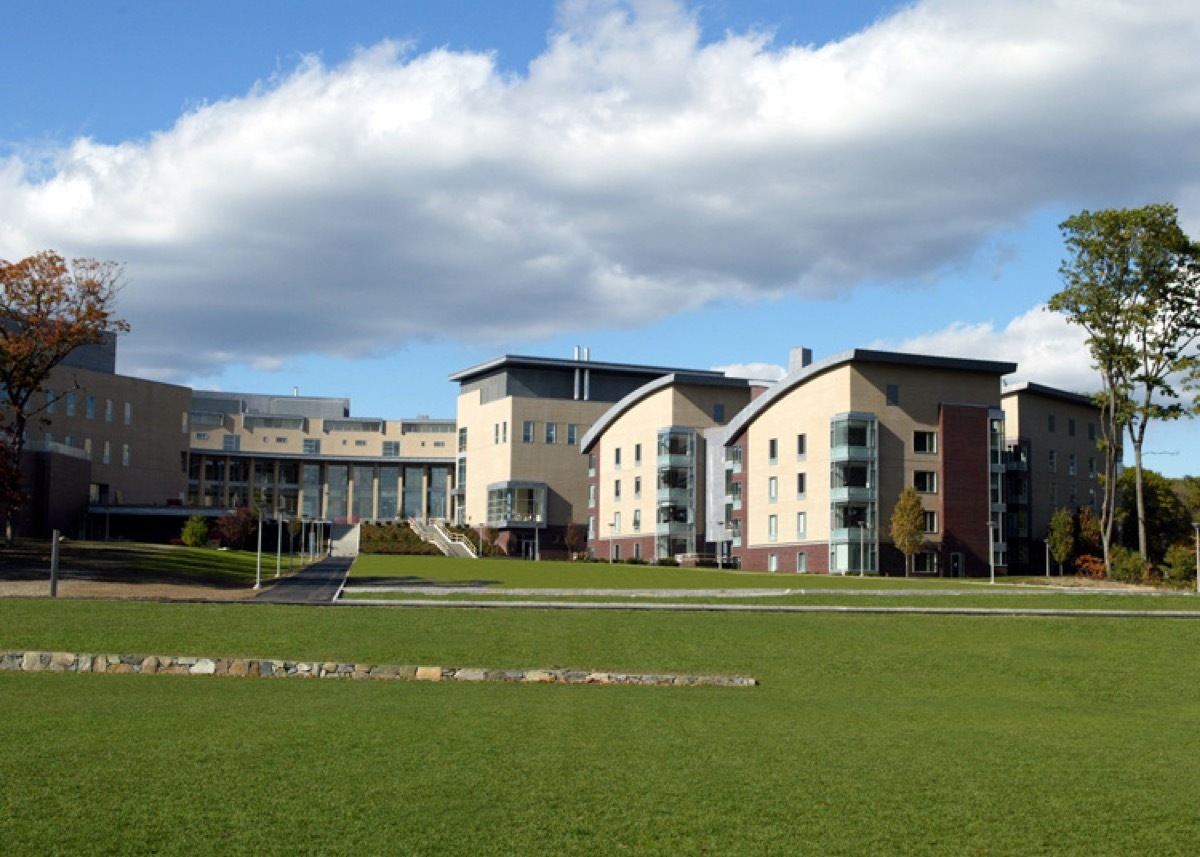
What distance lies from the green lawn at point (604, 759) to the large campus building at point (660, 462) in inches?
1915

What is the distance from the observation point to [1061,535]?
81.2 meters

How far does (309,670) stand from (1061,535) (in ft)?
220

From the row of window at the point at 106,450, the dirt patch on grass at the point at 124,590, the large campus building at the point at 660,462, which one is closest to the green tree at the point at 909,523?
the large campus building at the point at 660,462

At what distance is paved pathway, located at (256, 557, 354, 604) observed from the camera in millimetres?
40938

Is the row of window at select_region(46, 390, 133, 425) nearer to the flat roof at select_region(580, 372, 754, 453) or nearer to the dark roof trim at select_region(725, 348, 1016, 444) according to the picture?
the flat roof at select_region(580, 372, 754, 453)

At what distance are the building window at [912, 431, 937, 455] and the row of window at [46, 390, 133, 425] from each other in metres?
63.7

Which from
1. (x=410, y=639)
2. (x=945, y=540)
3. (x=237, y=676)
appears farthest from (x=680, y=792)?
(x=945, y=540)

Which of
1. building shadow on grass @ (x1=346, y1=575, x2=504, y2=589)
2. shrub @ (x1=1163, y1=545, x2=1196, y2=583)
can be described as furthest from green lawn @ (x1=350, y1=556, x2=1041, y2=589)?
shrub @ (x1=1163, y1=545, x2=1196, y2=583)

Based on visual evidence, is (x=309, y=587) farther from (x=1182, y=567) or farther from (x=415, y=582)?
(x=1182, y=567)

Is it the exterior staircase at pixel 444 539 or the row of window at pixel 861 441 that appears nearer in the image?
the row of window at pixel 861 441

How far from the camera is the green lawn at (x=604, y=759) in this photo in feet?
35.8

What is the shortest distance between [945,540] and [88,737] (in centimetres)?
6804

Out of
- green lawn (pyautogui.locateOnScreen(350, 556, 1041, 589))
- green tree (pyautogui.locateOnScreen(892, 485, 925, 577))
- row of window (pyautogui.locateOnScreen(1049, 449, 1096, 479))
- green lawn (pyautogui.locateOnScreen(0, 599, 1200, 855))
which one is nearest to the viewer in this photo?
green lawn (pyautogui.locateOnScreen(0, 599, 1200, 855))

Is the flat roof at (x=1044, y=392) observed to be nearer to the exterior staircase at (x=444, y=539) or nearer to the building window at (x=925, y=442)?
the building window at (x=925, y=442)
